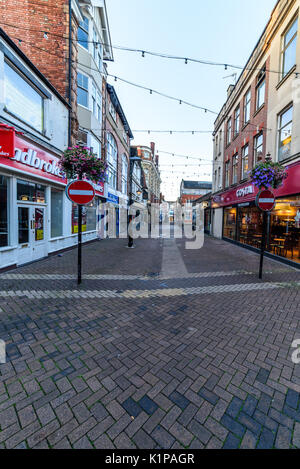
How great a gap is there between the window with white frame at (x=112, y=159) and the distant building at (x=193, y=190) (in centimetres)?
5490

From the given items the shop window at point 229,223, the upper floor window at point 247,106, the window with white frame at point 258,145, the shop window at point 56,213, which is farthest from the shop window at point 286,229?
the shop window at point 56,213

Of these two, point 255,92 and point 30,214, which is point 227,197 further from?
point 30,214

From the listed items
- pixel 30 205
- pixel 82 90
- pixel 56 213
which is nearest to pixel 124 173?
pixel 82 90

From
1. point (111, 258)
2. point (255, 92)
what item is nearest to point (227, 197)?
point (255, 92)

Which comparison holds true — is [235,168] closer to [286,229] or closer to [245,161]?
[245,161]

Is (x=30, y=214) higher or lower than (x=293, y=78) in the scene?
lower

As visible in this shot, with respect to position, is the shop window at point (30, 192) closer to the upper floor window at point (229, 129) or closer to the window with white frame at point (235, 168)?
the window with white frame at point (235, 168)

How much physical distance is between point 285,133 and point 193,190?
68.2 m

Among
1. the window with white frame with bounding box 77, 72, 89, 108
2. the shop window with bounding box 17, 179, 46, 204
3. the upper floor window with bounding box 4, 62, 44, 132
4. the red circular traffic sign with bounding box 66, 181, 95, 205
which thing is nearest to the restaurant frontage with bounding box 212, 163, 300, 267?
the red circular traffic sign with bounding box 66, 181, 95, 205

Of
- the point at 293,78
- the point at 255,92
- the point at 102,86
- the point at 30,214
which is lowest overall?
the point at 30,214

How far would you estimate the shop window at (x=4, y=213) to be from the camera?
6.45 m

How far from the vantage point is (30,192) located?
782cm

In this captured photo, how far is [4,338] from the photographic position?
10.1ft

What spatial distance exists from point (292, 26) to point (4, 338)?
14850mm
